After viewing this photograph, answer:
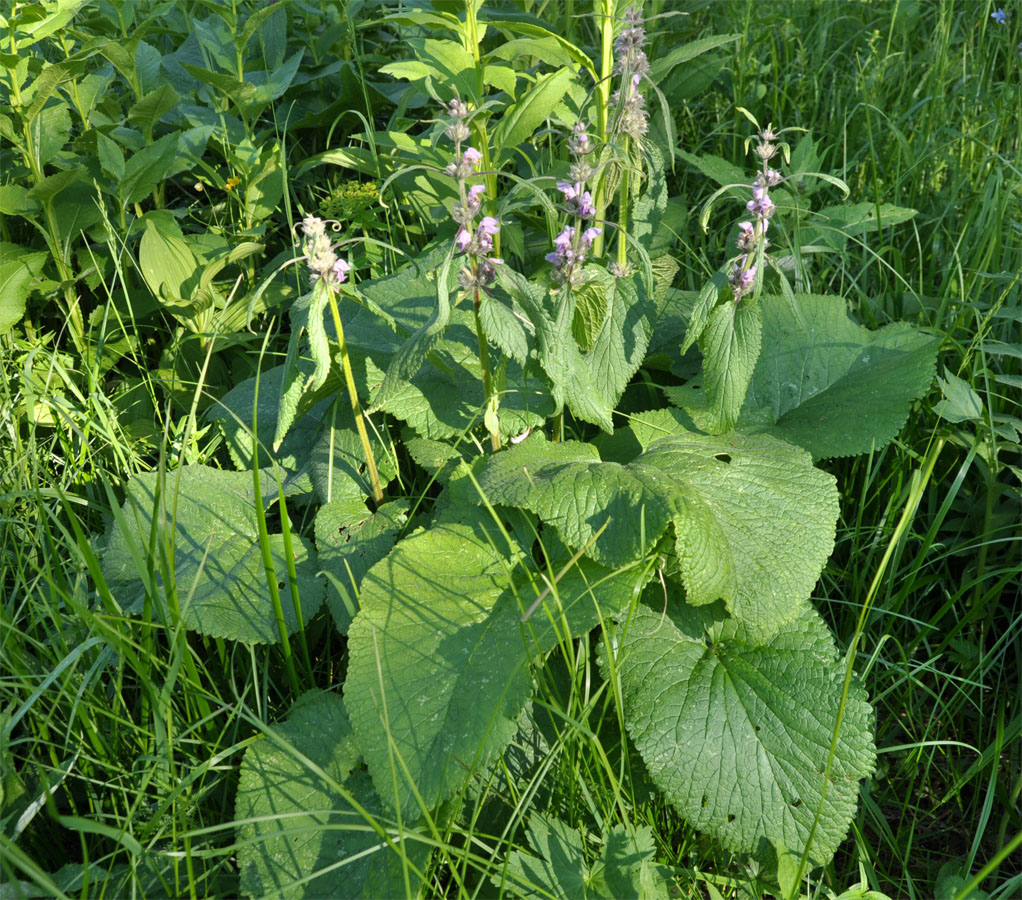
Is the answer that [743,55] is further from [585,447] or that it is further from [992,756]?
[992,756]

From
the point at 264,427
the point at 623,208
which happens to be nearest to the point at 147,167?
the point at 264,427

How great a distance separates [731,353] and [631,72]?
65 cm

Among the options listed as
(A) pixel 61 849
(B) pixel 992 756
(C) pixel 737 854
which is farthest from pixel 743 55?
(A) pixel 61 849

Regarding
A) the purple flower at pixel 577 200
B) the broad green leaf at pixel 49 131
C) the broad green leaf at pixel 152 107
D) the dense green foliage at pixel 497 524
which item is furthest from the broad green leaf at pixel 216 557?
the broad green leaf at pixel 152 107

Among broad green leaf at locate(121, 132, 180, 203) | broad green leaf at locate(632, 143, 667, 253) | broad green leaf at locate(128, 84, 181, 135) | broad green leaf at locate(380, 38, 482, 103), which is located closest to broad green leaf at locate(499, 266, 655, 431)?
broad green leaf at locate(632, 143, 667, 253)

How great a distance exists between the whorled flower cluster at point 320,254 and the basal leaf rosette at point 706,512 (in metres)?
0.49

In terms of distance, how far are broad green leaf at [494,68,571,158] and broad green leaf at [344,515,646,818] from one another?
103 centimetres

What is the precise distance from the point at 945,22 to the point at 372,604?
3167 mm

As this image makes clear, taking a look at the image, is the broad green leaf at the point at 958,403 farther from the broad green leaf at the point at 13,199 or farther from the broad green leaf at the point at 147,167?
the broad green leaf at the point at 13,199

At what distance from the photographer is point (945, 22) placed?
3.33m

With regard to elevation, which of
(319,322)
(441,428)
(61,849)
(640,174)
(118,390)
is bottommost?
(61,849)

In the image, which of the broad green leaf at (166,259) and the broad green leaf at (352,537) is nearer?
the broad green leaf at (352,537)

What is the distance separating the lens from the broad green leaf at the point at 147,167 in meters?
2.46

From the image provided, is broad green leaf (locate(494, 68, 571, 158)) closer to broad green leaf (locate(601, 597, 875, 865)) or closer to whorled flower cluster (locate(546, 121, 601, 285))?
whorled flower cluster (locate(546, 121, 601, 285))
